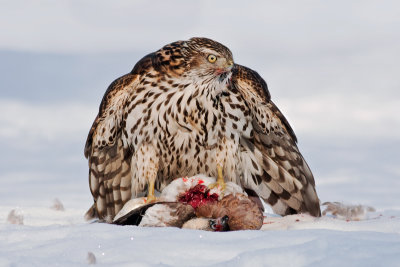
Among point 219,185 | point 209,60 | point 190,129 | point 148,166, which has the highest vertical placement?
point 209,60

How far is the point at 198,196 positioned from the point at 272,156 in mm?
1449

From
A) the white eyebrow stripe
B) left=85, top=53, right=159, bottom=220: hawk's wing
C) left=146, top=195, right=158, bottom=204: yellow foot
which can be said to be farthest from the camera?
left=85, top=53, right=159, bottom=220: hawk's wing

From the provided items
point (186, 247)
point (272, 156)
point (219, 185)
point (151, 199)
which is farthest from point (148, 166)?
point (186, 247)

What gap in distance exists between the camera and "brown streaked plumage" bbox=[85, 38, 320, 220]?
7.23 m

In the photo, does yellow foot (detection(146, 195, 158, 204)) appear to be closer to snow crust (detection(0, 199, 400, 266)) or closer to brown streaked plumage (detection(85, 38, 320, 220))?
brown streaked plumage (detection(85, 38, 320, 220))

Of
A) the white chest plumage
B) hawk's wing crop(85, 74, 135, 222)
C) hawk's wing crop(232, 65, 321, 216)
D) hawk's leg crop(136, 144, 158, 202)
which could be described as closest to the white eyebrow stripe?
the white chest plumage

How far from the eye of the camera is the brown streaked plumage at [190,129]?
7.23 metres

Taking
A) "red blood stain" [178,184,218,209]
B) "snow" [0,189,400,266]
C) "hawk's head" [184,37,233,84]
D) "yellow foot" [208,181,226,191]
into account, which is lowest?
"snow" [0,189,400,266]

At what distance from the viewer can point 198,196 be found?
24.1 ft

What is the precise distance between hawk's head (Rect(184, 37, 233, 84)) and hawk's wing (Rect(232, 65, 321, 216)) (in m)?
0.46

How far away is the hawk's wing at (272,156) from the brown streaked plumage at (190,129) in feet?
0.04

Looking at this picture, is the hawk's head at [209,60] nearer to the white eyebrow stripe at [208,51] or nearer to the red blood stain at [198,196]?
the white eyebrow stripe at [208,51]

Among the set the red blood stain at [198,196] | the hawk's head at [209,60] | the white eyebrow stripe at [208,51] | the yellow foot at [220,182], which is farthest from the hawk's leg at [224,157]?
the white eyebrow stripe at [208,51]

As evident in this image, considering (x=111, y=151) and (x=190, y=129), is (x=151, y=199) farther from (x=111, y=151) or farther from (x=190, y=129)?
(x=111, y=151)
